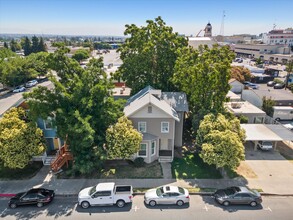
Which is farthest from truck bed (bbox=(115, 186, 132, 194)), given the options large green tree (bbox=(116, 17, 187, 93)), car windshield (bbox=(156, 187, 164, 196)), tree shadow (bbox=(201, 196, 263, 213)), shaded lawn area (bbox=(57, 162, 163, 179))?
large green tree (bbox=(116, 17, 187, 93))

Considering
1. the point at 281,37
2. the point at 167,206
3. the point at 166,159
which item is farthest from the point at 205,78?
the point at 281,37

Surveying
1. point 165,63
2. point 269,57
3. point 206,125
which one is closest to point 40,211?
point 206,125

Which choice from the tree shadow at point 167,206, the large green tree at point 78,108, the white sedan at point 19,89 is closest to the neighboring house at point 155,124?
the large green tree at point 78,108

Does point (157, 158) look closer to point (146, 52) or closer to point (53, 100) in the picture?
point (53, 100)

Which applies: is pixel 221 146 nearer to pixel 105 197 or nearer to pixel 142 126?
pixel 142 126

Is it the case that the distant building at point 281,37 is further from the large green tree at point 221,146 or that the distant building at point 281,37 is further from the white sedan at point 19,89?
the white sedan at point 19,89

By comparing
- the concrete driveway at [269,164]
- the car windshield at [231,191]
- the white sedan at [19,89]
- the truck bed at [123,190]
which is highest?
the white sedan at [19,89]
